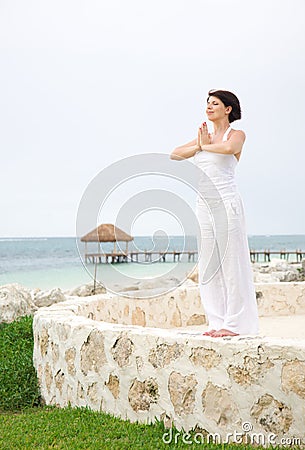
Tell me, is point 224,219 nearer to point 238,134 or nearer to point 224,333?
point 238,134

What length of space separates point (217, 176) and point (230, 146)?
23 centimetres

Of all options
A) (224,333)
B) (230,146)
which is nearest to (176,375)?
(224,333)

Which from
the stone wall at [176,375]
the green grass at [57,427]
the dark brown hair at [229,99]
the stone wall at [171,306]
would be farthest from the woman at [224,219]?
the stone wall at [171,306]

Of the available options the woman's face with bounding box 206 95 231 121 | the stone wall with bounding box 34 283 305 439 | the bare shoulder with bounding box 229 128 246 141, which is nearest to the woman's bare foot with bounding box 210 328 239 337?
the stone wall with bounding box 34 283 305 439

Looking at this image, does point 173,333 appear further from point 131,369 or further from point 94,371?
point 94,371

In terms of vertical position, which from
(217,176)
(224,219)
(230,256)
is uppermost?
(217,176)

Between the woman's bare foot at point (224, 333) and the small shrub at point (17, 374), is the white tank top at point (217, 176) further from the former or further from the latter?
the small shrub at point (17, 374)

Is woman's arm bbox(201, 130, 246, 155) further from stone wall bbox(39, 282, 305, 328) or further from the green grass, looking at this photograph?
stone wall bbox(39, 282, 305, 328)

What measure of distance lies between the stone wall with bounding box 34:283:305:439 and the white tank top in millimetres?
968

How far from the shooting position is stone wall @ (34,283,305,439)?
3.54m

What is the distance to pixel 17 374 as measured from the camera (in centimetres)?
548

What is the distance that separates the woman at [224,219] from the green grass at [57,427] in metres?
0.89

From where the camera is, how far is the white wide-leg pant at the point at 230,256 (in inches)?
Answer: 174

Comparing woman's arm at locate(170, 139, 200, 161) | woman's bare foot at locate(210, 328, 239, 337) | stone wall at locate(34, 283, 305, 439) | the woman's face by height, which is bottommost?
stone wall at locate(34, 283, 305, 439)
